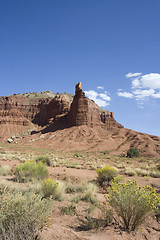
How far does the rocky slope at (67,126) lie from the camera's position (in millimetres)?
48681

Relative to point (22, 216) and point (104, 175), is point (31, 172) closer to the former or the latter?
point (104, 175)

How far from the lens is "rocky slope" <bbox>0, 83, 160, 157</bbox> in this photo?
48681 millimetres

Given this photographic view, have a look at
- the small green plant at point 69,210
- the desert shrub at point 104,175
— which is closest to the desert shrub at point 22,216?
the small green plant at point 69,210

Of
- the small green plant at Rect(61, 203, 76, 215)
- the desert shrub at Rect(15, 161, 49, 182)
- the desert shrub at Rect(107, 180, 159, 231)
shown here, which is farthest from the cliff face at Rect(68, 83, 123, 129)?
the desert shrub at Rect(107, 180, 159, 231)

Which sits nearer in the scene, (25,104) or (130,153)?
(130,153)

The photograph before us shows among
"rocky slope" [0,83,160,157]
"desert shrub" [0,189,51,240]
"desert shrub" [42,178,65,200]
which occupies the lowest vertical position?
"desert shrub" [42,178,65,200]

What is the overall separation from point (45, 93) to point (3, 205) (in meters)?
99.9

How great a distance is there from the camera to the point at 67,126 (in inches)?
2488

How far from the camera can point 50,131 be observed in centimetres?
6394

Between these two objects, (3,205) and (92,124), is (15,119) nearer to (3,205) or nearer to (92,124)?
(92,124)

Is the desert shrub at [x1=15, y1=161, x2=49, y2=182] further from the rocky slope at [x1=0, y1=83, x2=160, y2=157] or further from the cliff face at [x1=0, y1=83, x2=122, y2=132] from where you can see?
the cliff face at [x1=0, y1=83, x2=122, y2=132]

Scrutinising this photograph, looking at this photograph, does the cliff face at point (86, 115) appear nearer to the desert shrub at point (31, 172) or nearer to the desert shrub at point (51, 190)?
the desert shrub at point (31, 172)

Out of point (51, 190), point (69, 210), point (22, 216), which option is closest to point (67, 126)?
point (51, 190)

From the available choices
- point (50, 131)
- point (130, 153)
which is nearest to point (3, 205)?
point (130, 153)
